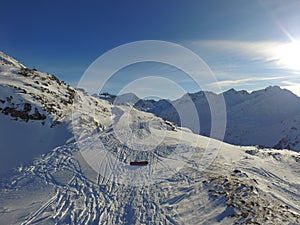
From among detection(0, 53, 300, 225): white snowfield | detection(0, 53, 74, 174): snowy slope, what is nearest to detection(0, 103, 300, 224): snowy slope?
detection(0, 53, 300, 225): white snowfield

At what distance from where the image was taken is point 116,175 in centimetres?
1694

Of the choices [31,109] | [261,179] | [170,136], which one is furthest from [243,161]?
[31,109]

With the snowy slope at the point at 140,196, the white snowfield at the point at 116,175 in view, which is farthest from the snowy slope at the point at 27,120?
the snowy slope at the point at 140,196

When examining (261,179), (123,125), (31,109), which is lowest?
(261,179)

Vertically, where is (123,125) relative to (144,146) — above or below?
above

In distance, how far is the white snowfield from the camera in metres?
12.3

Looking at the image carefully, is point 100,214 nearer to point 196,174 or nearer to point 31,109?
point 196,174

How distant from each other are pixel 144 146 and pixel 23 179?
11.8m

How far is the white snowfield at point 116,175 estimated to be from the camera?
40.5ft

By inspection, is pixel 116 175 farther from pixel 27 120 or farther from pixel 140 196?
pixel 27 120

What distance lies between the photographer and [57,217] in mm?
11719

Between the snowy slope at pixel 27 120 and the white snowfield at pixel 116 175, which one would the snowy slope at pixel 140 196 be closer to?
the white snowfield at pixel 116 175

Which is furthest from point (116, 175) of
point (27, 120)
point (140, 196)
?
point (27, 120)

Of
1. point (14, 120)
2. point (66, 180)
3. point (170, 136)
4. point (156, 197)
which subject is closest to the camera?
point (156, 197)
